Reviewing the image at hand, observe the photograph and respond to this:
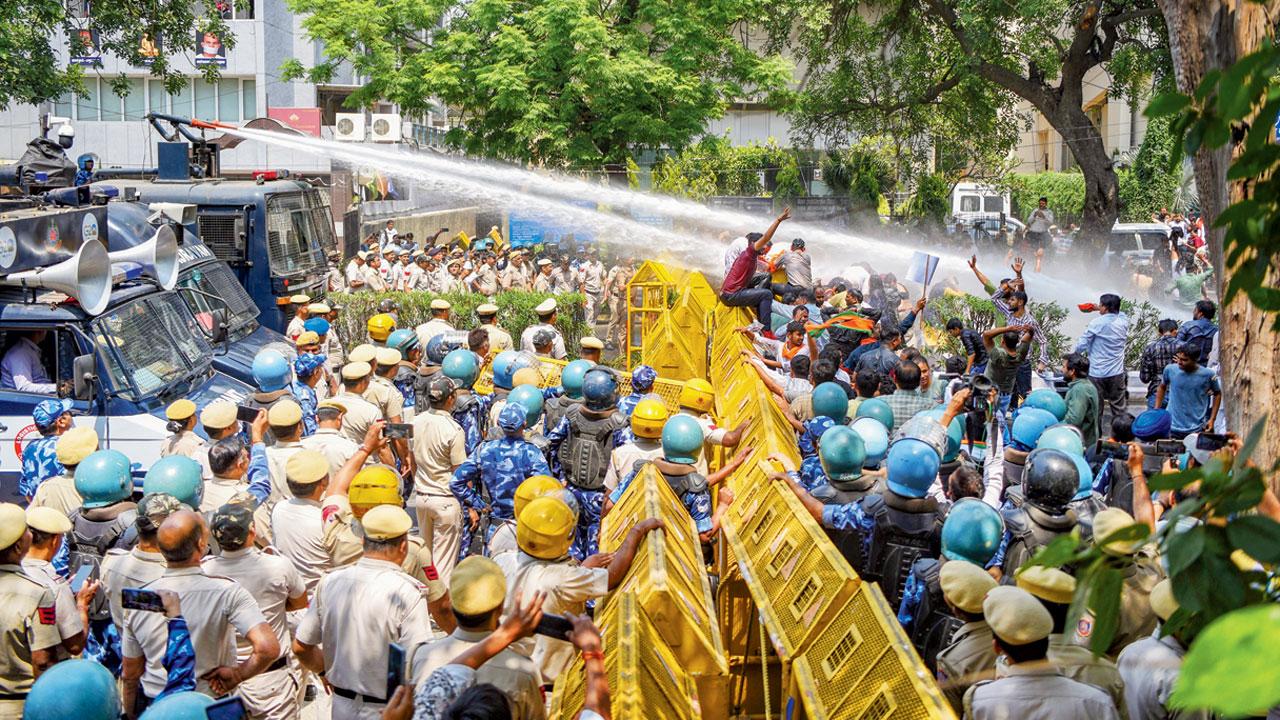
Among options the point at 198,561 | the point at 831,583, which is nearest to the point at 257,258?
the point at 198,561

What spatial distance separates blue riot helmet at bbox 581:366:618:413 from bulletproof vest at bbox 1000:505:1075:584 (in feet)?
9.50

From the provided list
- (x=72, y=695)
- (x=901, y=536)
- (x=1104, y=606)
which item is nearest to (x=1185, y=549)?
(x=1104, y=606)

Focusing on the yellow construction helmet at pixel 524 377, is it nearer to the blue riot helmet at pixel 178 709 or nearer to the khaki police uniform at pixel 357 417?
the khaki police uniform at pixel 357 417

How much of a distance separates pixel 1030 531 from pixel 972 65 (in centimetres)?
1712

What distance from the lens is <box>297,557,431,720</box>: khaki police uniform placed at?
5.01 meters

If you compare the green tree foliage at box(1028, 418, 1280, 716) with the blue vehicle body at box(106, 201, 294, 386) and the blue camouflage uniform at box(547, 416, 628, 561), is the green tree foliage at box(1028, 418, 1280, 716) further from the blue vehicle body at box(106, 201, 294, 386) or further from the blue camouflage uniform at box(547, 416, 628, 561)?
the blue vehicle body at box(106, 201, 294, 386)

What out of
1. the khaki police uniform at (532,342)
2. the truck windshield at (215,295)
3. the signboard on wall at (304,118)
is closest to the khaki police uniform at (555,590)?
the khaki police uniform at (532,342)

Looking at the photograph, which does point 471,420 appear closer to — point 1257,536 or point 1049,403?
point 1049,403

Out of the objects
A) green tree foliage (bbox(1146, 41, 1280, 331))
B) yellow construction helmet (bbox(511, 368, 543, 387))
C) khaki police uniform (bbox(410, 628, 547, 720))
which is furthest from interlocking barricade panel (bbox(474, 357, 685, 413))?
green tree foliage (bbox(1146, 41, 1280, 331))

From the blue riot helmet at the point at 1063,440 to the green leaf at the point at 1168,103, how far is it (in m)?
5.10

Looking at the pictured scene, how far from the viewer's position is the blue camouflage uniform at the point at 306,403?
9.40 m

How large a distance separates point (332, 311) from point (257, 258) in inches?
70.6

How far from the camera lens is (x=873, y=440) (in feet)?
24.4

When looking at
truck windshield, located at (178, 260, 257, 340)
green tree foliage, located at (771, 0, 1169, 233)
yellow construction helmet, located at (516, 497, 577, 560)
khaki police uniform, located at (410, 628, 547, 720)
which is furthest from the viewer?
green tree foliage, located at (771, 0, 1169, 233)
